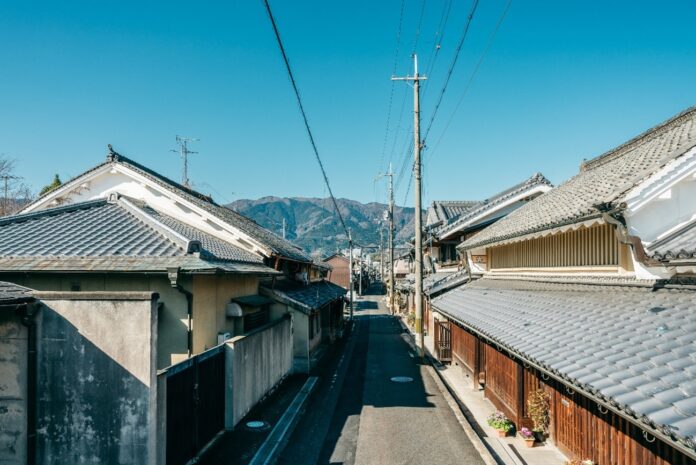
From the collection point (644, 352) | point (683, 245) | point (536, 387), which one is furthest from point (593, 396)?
point (536, 387)

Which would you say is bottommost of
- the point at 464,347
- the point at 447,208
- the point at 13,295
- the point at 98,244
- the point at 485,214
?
the point at 464,347

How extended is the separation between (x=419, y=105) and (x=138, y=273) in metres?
16.4

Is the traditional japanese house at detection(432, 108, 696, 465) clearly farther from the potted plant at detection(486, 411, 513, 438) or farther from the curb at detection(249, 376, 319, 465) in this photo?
the curb at detection(249, 376, 319, 465)

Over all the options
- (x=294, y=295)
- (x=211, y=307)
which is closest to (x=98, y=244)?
(x=211, y=307)

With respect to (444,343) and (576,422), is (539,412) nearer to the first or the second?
(576,422)

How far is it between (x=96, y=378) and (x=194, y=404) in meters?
2.32

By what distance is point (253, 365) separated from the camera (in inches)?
506

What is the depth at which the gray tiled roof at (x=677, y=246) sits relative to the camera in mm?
6725

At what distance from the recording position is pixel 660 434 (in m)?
4.39

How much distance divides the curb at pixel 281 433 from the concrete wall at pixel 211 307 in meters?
2.82

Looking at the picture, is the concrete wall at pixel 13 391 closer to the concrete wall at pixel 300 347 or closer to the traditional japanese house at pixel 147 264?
the traditional japanese house at pixel 147 264

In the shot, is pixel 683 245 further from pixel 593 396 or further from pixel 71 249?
pixel 71 249

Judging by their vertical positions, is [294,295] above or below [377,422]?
above

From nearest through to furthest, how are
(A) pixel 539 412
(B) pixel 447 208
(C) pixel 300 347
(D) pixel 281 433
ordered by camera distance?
(A) pixel 539 412 < (D) pixel 281 433 < (C) pixel 300 347 < (B) pixel 447 208
